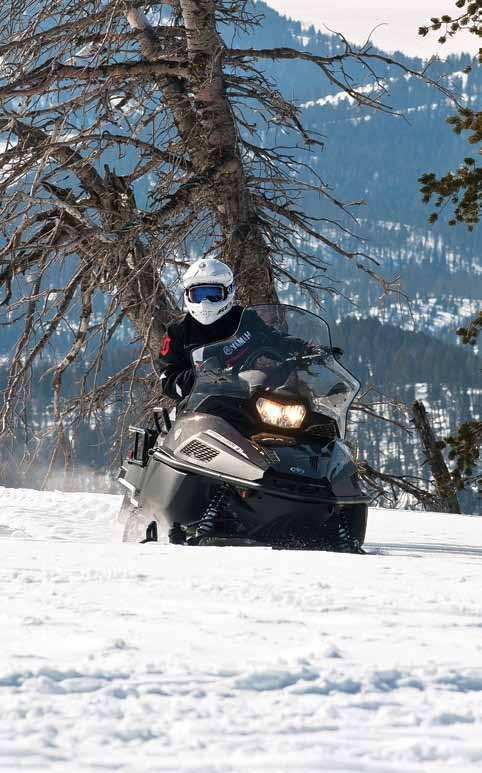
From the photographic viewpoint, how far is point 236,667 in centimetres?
237

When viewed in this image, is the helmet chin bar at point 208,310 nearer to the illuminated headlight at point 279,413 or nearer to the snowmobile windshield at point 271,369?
the snowmobile windshield at point 271,369

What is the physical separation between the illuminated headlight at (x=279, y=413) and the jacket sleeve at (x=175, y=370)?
0.64m

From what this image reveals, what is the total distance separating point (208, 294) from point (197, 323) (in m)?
0.25

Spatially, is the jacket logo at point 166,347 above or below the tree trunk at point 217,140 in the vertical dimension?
below

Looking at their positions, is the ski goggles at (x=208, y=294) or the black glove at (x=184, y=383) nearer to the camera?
the black glove at (x=184, y=383)

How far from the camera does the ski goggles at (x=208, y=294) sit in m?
6.81

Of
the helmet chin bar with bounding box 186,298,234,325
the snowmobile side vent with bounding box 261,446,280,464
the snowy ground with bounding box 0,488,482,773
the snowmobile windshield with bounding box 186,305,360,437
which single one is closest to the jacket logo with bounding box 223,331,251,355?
the snowmobile windshield with bounding box 186,305,360,437

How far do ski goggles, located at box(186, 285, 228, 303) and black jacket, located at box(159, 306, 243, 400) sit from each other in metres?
0.17

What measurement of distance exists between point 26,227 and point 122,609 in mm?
8145

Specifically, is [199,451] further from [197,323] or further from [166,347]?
[197,323]

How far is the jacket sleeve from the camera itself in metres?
6.58

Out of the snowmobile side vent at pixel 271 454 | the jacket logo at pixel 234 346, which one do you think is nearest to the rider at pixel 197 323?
the jacket logo at pixel 234 346

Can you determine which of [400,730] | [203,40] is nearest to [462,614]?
[400,730]

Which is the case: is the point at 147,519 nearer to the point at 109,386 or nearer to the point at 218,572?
the point at 218,572
